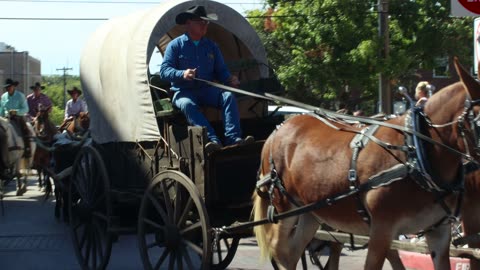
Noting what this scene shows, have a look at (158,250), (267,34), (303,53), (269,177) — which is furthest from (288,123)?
(267,34)

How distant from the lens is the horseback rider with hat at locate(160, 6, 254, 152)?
741cm

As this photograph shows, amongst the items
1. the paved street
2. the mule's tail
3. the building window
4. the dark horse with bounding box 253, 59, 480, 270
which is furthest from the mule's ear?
the building window

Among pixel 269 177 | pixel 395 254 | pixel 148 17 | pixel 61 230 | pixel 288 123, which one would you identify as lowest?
pixel 61 230

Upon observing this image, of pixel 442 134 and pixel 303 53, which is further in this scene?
pixel 303 53

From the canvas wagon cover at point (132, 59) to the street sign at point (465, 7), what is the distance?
2.82m

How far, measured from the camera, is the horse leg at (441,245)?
5.63 meters

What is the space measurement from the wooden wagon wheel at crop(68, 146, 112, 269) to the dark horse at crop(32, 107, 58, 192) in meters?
5.44

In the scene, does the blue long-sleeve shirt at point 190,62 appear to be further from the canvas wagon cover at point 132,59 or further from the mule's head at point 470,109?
the mule's head at point 470,109

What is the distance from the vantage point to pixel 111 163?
872 centimetres

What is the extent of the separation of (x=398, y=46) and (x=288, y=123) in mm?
20695

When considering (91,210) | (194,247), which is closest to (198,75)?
(194,247)

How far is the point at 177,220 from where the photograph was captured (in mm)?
7297

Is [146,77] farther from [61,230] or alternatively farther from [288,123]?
[61,230]

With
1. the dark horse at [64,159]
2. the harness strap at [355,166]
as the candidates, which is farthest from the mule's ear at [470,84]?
the dark horse at [64,159]
